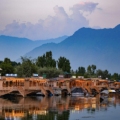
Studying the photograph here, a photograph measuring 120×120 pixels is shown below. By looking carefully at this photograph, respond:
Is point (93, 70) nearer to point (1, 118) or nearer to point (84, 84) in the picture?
point (84, 84)

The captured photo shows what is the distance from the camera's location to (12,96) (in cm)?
7169

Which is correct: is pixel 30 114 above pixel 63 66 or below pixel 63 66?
below

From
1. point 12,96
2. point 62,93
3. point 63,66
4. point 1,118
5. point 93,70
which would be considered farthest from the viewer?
point 93,70

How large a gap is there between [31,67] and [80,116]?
5698cm

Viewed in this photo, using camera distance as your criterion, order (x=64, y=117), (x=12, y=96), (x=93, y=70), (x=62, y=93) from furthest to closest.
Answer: (x=93, y=70)
(x=62, y=93)
(x=12, y=96)
(x=64, y=117)

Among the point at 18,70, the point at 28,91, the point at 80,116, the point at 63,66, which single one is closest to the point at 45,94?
the point at 28,91

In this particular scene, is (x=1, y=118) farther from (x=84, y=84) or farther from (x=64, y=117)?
(x=84, y=84)

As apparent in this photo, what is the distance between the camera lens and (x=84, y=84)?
9706cm

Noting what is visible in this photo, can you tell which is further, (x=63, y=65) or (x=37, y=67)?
(x=63, y=65)

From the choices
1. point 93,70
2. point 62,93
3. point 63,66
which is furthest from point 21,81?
point 93,70

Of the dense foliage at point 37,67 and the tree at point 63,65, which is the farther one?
the tree at point 63,65

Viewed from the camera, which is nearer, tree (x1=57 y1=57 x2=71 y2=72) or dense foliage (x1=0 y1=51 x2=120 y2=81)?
dense foliage (x1=0 y1=51 x2=120 y2=81)

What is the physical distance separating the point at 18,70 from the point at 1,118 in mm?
57975

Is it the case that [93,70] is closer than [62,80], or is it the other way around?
[62,80]
